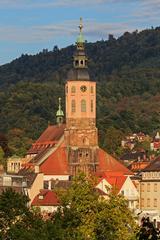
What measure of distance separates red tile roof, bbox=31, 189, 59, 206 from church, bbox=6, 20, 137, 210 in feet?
36.6

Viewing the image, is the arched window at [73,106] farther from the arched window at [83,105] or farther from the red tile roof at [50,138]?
the red tile roof at [50,138]

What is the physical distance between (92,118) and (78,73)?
16.6ft

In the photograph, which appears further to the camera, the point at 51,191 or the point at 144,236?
the point at 51,191

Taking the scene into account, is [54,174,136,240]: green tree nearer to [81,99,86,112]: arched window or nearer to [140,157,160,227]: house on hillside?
[140,157,160,227]: house on hillside

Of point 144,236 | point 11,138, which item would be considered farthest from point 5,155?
point 144,236

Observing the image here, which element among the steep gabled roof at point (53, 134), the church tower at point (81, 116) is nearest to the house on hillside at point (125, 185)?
the church tower at point (81, 116)

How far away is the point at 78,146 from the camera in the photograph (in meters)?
136

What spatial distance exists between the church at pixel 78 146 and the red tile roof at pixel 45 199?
11141 millimetres

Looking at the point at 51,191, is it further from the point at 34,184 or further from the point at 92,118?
the point at 92,118

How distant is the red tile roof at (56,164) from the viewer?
133 meters

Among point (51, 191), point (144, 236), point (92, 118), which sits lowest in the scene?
point (144, 236)

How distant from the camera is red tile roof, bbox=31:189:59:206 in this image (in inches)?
4459

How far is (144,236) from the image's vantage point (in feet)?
151

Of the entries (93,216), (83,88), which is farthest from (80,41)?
(93,216)
